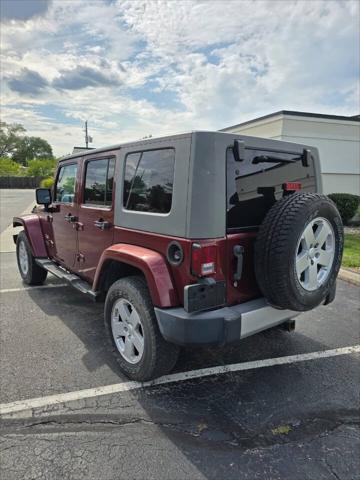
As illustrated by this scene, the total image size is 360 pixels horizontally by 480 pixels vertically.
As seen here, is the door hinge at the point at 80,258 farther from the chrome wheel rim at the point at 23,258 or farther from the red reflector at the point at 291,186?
the red reflector at the point at 291,186

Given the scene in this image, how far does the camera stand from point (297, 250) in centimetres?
253

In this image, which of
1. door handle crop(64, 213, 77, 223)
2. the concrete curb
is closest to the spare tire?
door handle crop(64, 213, 77, 223)

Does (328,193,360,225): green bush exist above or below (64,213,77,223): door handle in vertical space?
above

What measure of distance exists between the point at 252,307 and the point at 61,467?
5.34 ft

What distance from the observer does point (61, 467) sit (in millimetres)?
2031

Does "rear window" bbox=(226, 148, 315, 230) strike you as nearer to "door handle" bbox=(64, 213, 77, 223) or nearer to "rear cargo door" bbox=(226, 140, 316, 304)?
"rear cargo door" bbox=(226, 140, 316, 304)

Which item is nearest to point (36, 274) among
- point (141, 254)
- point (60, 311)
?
point (60, 311)

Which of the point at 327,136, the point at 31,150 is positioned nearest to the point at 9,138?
the point at 31,150

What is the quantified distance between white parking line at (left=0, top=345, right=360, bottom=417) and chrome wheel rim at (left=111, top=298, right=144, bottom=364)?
25 centimetres

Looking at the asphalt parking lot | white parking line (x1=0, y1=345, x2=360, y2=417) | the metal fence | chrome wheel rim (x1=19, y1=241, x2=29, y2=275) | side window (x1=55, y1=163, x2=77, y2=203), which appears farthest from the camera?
the metal fence

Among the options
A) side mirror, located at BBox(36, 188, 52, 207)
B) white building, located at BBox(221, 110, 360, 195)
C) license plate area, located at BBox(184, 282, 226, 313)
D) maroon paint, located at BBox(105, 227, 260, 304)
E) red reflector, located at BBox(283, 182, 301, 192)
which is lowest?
license plate area, located at BBox(184, 282, 226, 313)

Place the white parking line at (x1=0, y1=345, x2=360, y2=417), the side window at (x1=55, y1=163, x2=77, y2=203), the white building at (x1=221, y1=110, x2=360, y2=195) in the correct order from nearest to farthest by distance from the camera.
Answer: the white parking line at (x1=0, y1=345, x2=360, y2=417) → the side window at (x1=55, y1=163, x2=77, y2=203) → the white building at (x1=221, y1=110, x2=360, y2=195)

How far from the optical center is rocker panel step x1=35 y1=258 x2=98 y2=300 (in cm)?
362

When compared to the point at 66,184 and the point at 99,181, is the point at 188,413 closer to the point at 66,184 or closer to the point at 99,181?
the point at 99,181
